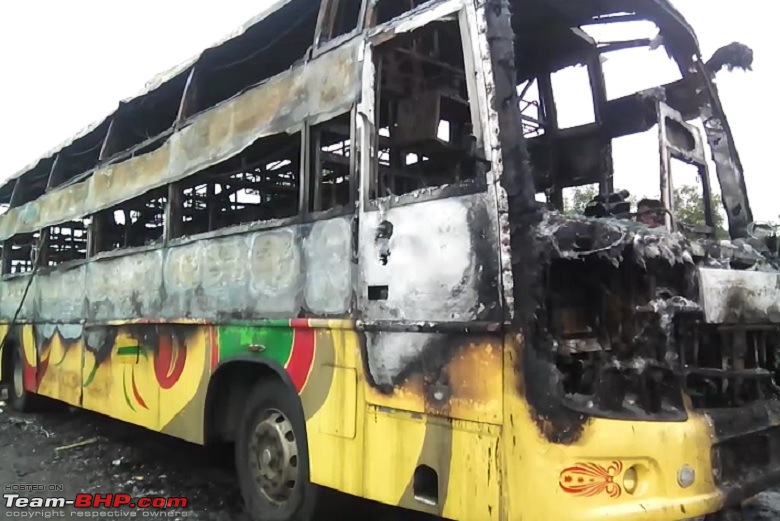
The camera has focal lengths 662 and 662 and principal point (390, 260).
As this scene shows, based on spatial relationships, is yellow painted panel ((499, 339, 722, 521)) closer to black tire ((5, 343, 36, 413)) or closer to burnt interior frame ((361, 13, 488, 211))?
Result: burnt interior frame ((361, 13, 488, 211))

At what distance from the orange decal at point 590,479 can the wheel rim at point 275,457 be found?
178cm

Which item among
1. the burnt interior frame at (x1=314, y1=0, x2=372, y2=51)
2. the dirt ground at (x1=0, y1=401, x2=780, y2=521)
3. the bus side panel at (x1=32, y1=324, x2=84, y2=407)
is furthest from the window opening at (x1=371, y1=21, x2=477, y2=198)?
the bus side panel at (x1=32, y1=324, x2=84, y2=407)

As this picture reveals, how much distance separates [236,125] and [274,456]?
2.21m

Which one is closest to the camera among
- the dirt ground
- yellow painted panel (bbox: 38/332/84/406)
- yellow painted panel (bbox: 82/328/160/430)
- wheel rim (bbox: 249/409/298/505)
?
wheel rim (bbox: 249/409/298/505)

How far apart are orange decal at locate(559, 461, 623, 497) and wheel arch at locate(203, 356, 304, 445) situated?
7.73 feet

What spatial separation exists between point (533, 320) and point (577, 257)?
0.31 m

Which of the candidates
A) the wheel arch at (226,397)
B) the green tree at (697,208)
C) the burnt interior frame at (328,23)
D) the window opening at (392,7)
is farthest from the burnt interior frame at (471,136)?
the green tree at (697,208)

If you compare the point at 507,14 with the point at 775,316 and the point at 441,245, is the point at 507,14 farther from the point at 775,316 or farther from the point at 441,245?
the point at 775,316

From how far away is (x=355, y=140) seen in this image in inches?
133

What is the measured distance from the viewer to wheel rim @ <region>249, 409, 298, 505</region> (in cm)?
381

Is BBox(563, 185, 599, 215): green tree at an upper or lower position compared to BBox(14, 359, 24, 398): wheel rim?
upper

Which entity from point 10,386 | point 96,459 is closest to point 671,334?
point 96,459

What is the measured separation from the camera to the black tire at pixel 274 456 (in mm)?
3660

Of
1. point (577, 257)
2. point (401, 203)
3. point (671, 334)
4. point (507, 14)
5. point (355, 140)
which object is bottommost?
point (671, 334)
